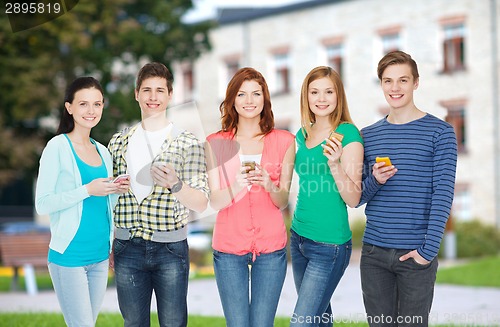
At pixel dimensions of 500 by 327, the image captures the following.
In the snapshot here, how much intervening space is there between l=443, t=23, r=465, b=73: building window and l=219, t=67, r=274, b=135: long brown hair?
2264 centimetres

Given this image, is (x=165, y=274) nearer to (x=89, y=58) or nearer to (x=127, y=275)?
(x=127, y=275)

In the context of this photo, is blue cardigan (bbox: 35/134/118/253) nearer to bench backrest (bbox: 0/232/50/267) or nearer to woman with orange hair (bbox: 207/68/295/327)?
woman with orange hair (bbox: 207/68/295/327)

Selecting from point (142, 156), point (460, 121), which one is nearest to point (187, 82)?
point (460, 121)

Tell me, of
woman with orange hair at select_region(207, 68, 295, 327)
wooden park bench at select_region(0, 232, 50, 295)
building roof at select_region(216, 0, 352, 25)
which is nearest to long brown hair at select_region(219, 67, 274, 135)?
woman with orange hair at select_region(207, 68, 295, 327)

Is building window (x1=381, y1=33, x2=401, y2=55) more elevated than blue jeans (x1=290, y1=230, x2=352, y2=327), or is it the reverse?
building window (x1=381, y1=33, x2=401, y2=55)

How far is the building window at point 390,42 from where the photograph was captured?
27734 millimetres

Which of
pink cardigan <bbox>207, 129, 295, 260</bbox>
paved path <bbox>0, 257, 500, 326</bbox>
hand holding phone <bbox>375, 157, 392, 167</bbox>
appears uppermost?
hand holding phone <bbox>375, 157, 392, 167</bbox>

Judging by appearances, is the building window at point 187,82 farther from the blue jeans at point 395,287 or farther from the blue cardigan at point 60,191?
the blue jeans at point 395,287

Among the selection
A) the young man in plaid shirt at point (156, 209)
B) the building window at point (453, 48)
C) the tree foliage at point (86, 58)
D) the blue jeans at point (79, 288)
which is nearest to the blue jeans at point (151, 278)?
the young man in plaid shirt at point (156, 209)

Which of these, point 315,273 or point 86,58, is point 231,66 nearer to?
point 86,58

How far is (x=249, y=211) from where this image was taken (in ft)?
15.8

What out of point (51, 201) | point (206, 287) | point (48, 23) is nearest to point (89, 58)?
point (48, 23)

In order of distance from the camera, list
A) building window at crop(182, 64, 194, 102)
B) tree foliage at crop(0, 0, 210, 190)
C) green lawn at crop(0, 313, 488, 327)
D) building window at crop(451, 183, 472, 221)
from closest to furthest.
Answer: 1. green lawn at crop(0, 313, 488, 327)
2. tree foliage at crop(0, 0, 210, 190)
3. building window at crop(451, 183, 472, 221)
4. building window at crop(182, 64, 194, 102)

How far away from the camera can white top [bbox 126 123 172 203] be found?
4.86m
